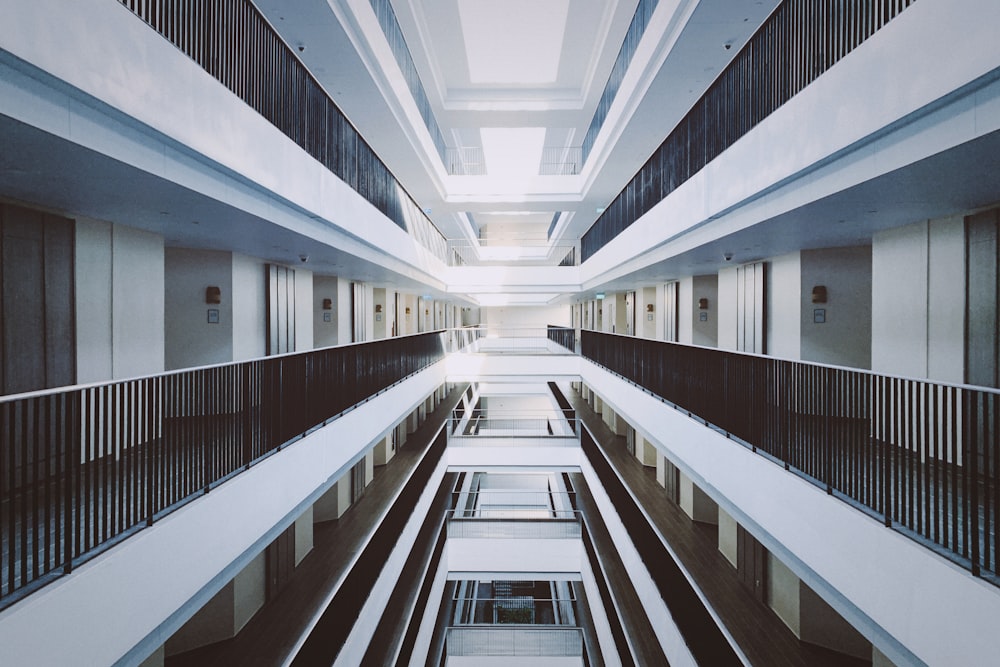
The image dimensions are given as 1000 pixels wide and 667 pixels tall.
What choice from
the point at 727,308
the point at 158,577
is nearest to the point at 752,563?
the point at 727,308

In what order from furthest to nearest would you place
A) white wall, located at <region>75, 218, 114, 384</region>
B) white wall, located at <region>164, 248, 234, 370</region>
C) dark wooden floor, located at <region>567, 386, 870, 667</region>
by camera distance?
1. white wall, located at <region>164, 248, 234, 370</region>
2. dark wooden floor, located at <region>567, 386, 870, 667</region>
3. white wall, located at <region>75, 218, 114, 384</region>

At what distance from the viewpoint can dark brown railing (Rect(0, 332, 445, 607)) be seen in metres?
3.60

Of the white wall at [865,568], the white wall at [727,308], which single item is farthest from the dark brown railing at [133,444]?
the white wall at [727,308]

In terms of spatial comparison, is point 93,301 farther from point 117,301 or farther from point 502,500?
point 502,500

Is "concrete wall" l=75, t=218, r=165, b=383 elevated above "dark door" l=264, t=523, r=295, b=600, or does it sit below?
above

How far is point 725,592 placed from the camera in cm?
1105

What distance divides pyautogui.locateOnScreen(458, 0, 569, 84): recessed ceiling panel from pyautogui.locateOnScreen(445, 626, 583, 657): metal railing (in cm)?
1796

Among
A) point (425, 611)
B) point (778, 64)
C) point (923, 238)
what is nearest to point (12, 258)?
point (778, 64)

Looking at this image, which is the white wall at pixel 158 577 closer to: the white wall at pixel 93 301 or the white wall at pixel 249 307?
the white wall at pixel 93 301

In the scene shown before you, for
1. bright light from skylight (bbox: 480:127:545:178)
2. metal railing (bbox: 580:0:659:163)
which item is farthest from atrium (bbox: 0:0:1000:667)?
bright light from skylight (bbox: 480:127:545:178)

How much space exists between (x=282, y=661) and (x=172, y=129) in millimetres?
8029

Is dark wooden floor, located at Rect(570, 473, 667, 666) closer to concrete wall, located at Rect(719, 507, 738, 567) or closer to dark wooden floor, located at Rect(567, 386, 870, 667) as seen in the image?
dark wooden floor, located at Rect(567, 386, 870, 667)

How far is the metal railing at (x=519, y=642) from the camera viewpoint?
50.3 ft

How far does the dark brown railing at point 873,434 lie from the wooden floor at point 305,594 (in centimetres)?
791
